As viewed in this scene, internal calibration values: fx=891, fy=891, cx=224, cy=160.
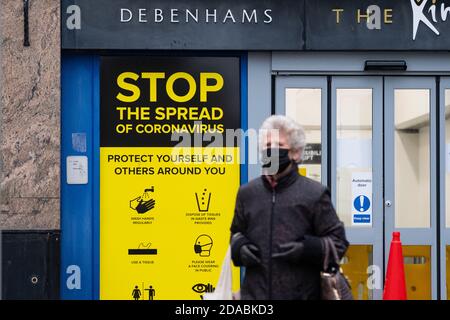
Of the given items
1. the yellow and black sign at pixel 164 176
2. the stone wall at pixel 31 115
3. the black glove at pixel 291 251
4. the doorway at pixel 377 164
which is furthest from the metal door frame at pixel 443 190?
the black glove at pixel 291 251

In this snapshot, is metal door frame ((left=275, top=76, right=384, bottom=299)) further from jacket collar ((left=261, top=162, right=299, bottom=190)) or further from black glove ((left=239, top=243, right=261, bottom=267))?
black glove ((left=239, top=243, right=261, bottom=267))

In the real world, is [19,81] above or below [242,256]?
above

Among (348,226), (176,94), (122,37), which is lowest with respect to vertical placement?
(348,226)

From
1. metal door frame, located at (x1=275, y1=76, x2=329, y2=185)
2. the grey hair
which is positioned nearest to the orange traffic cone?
metal door frame, located at (x1=275, y1=76, x2=329, y2=185)

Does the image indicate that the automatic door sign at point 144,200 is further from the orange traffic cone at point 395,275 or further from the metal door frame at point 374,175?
the orange traffic cone at point 395,275

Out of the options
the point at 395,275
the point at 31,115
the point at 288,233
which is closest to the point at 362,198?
the point at 395,275

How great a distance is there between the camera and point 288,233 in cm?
521

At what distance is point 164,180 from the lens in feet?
30.2

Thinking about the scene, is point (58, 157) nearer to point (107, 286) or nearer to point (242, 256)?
point (107, 286)

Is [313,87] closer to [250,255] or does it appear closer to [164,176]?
[164,176]

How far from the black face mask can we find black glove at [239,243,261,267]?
1.53 feet
